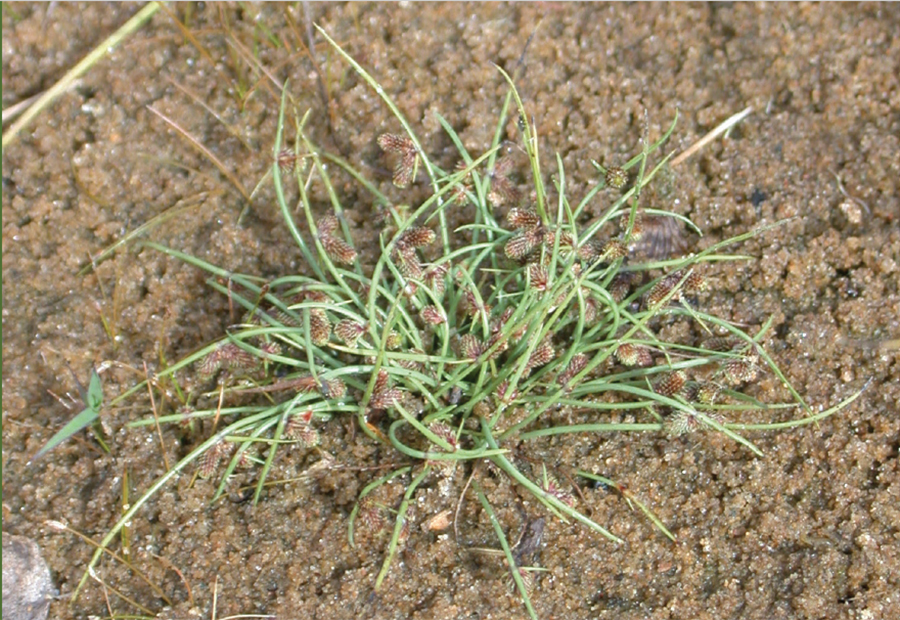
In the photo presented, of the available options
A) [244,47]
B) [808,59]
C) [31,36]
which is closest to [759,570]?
[808,59]

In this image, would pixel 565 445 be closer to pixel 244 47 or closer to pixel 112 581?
pixel 112 581

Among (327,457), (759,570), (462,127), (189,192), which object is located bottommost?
(759,570)

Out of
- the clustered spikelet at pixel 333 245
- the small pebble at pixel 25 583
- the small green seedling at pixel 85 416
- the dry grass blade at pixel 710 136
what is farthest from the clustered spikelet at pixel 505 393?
the small pebble at pixel 25 583

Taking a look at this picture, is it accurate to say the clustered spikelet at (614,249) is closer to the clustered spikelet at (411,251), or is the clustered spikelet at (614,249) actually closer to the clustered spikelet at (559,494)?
the clustered spikelet at (411,251)

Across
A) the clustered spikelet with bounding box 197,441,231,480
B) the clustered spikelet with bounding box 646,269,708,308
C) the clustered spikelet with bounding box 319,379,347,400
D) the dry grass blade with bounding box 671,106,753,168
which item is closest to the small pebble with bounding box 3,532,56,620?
the clustered spikelet with bounding box 197,441,231,480

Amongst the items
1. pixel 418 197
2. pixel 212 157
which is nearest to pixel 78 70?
pixel 212 157

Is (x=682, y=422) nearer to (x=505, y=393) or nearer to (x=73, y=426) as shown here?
(x=505, y=393)
